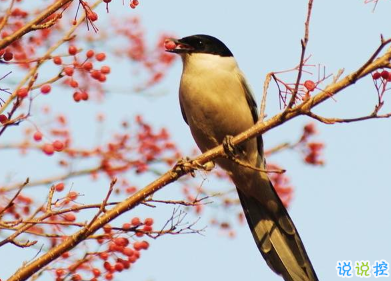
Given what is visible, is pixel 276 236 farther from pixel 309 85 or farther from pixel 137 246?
pixel 309 85

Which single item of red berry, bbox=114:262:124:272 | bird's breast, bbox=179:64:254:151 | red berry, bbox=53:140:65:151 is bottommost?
red berry, bbox=114:262:124:272

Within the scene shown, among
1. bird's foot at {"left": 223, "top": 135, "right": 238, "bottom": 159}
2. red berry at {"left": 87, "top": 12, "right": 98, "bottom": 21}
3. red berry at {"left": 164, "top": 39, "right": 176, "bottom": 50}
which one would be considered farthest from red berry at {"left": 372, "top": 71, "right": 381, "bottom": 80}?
red berry at {"left": 164, "top": 39, "right": 176, "bottom": 50}

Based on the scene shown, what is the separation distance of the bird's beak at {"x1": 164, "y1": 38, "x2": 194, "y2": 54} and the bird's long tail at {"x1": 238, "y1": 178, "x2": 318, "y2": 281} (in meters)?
1.13

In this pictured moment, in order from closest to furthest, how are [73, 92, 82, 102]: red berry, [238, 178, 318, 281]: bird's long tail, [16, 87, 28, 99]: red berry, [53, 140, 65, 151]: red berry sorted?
[16, 87, 28, 99]: red berry, [53, 140, 65, 151]: red berry, [73, 92, 82, 102]: red berry, [238, 178, 318, 281]: bird's long tail

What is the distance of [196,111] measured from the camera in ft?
15.0

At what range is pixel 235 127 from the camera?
15.0ft

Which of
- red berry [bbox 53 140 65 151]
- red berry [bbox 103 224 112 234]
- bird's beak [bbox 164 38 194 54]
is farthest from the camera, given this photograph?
bird's beak [bbox 164 38 194 54]

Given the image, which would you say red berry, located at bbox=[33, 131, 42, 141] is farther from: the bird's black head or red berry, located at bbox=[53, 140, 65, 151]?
the bird's black head

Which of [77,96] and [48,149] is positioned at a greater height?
[77,96]

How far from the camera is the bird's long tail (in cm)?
420

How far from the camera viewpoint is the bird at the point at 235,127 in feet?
14.4

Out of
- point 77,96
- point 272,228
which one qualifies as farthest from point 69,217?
point 272,228

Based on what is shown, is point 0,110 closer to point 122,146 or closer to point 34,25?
point 34,25

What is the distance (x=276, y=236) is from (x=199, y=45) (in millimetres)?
1547
